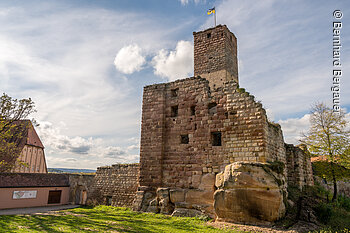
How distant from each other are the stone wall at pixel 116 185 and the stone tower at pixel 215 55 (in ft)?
26.6

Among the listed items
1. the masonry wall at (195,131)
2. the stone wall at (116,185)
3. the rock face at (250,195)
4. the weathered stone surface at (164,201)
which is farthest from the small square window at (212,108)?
the stone wall at (116,185)

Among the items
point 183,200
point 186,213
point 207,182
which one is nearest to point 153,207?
point 183,200

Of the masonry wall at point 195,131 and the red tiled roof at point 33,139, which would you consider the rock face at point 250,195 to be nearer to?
the masonry wall at point 195,131

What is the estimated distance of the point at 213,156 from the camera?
11.2m

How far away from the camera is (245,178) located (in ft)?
30.6

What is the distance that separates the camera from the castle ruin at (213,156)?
366 inches

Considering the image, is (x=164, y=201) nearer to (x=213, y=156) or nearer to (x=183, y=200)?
(x=183, y=200)

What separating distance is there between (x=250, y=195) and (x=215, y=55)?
1048 centimetres

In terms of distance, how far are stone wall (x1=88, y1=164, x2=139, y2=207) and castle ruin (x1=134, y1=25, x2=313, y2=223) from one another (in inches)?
69.6

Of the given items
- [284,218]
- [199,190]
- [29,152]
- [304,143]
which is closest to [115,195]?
[199,190]

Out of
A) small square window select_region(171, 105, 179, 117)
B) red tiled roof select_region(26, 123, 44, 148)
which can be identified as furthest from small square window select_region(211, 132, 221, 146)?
red tiled roof select_region(26, 123, 44, 148)

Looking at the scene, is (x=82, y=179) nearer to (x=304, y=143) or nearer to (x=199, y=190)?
(x=199, y=190)

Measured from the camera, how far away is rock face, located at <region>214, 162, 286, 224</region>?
8906mm

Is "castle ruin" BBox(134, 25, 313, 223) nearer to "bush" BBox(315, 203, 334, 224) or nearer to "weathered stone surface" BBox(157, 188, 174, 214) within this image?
"weathered stone surface" BBox(157, 188, 174, 214)
